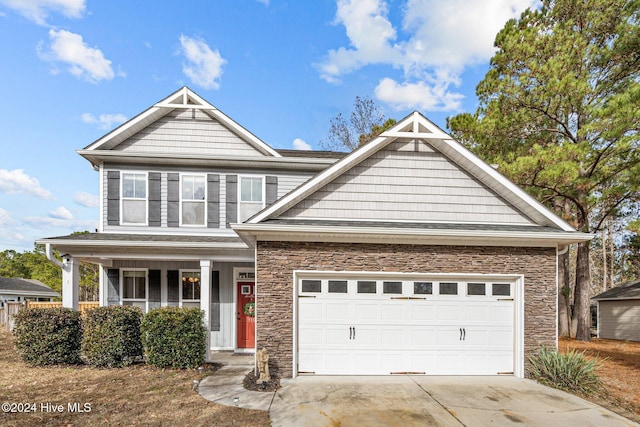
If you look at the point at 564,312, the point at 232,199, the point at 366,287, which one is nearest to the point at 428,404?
the point at 366,287

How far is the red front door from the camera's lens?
36.7ft

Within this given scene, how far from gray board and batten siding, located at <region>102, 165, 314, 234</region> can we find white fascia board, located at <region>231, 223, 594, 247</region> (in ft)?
11.6

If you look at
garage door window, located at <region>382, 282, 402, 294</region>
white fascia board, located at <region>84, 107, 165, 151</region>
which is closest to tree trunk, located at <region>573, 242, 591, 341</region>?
garage door window, located at <region>382, 282, 402, 294</region>

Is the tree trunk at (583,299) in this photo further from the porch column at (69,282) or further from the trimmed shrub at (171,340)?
the porch column at (69,282)

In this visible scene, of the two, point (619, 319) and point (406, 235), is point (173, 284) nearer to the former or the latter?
point (406, 235)

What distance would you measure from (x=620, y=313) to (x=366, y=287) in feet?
58.3

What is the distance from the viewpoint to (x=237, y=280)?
11.3 m

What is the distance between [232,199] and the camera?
11617 millimetres

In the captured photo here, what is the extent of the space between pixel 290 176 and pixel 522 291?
7.25 m

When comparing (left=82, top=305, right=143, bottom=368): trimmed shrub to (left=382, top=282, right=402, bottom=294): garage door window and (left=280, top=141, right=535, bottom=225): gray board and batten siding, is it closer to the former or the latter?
(left=280, top=141, right=535, bottom=225): gray board and batten siding

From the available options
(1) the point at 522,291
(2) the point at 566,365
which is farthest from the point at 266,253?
(2) the point at 566,365

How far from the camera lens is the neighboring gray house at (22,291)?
102ft

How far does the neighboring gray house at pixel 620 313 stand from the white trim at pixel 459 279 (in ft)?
46.2

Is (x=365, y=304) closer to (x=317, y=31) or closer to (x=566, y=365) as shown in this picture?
(x=566, y=365)
